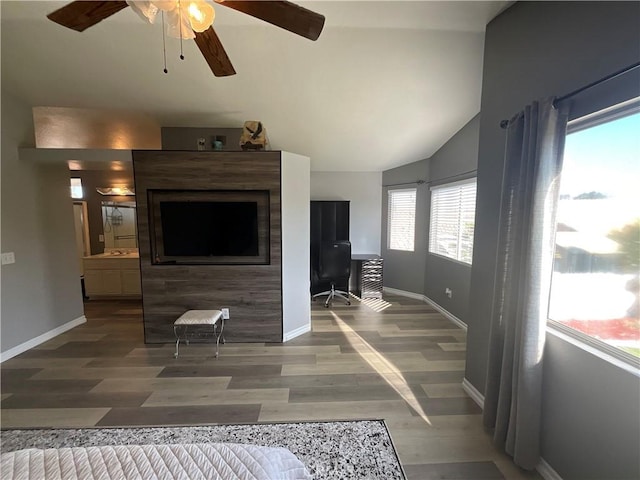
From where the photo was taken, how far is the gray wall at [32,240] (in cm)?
291

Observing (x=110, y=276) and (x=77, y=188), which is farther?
(x=77, y=188)

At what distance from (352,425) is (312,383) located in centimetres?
58

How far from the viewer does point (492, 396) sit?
6.13 feet

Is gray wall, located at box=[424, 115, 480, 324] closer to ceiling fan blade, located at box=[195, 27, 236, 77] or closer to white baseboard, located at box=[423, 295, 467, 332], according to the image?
white baseboard, located at box=[423, 295, 467, 332]

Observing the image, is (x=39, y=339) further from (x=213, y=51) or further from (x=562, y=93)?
(x=562, y=93)

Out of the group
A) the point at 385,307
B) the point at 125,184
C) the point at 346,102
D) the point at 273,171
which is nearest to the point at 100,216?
the point at 125,184

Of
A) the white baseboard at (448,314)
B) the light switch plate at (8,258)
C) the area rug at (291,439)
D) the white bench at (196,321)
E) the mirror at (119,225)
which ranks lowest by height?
the area rug at (291,439)

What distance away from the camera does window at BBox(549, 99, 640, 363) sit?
1261 millimetres

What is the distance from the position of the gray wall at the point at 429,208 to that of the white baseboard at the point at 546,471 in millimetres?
1654

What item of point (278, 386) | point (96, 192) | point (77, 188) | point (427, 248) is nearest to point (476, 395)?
point (278, 386)

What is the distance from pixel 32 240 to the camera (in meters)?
3.16

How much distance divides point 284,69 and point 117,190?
4.02 metres

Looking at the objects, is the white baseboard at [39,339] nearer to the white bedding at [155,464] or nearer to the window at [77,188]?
the window at [77,188]

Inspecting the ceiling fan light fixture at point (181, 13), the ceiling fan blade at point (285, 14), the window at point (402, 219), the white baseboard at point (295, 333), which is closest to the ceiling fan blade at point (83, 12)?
the ceiling fan light fixture at point (181, 13)
